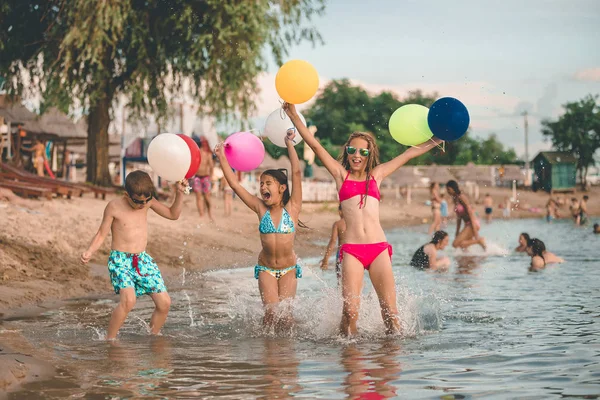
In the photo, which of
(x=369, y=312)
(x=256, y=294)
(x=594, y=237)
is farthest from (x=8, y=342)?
(x=594, y=237)

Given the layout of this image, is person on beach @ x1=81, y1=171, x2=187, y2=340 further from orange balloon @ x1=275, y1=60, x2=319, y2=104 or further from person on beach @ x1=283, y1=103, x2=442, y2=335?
person on beach @ x1=283, y1=103, x2=442, y2=335

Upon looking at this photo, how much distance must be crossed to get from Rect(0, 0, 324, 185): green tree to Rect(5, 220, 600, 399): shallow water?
1100cm

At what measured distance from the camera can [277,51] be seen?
22.5 metres

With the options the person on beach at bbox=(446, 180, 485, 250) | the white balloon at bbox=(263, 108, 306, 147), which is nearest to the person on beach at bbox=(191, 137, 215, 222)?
the person on beach at bbox=(446, 180, 485, 250)

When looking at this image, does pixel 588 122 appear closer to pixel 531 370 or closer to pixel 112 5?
pixel 112 5

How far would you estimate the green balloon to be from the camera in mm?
6801

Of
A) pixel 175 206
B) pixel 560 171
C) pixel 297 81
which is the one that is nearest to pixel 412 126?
pixel 297 81

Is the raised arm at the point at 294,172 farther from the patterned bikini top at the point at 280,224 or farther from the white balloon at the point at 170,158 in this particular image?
the white balloon at the point at 170,158

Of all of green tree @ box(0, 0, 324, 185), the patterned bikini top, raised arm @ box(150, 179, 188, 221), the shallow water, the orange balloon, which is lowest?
the shallow water

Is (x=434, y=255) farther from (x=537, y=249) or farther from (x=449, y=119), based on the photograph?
(x=449, y=119)

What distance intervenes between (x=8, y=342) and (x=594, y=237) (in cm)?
2079

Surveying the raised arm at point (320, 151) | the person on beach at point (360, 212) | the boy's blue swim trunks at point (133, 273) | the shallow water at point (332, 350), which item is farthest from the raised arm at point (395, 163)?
the boy's blue swim trunks at point (133, 273)

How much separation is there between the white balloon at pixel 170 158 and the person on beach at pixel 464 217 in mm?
8878

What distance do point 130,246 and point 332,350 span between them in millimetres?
1941
